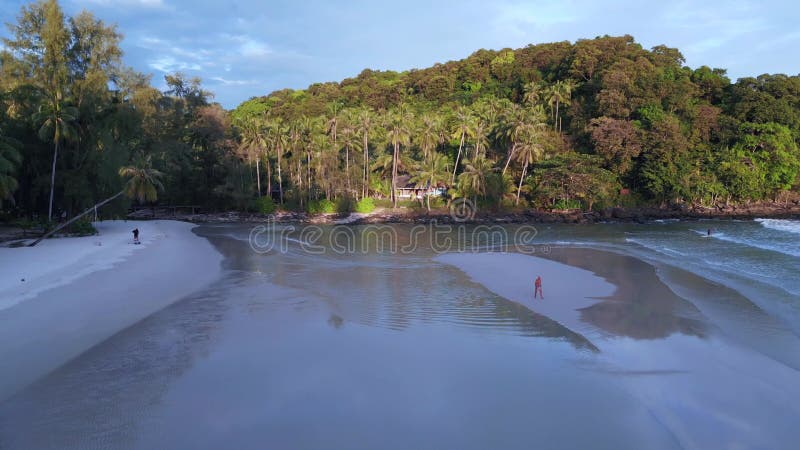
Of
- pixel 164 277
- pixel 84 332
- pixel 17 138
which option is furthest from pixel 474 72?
pixel 84 332

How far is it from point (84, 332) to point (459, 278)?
541 inches

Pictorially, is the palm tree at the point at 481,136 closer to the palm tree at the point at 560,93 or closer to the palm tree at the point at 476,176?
the palm tree at the point at 476,176

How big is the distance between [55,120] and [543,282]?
104 feet

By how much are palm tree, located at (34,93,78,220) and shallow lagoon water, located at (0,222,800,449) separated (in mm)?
20631

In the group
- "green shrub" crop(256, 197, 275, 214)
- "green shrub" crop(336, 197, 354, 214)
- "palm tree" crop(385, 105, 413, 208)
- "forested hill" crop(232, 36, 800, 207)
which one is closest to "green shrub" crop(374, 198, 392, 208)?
"palm tree" crop(385, 105, 413, 208)

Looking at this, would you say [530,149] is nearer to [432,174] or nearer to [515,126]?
[515,126]

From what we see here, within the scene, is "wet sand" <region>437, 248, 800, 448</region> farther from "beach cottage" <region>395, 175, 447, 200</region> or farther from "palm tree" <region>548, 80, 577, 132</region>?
"palm tree" <region>548, 80, 577, 132</region>

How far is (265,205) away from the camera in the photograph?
5766cm

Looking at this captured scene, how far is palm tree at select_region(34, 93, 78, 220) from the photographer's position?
94.1ft

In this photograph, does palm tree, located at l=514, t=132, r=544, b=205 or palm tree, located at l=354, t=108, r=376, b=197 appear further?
palm tree, located at l=354, t=108, r=376, b=197

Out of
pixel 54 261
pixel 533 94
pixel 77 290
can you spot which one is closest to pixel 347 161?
pixel 533 94

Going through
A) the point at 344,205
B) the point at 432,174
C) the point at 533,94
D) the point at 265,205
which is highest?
the point at 533,94

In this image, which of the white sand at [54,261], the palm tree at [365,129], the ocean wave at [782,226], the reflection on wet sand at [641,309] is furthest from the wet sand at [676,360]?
the palm tree at [365,129]

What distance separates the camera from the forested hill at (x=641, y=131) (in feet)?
181
